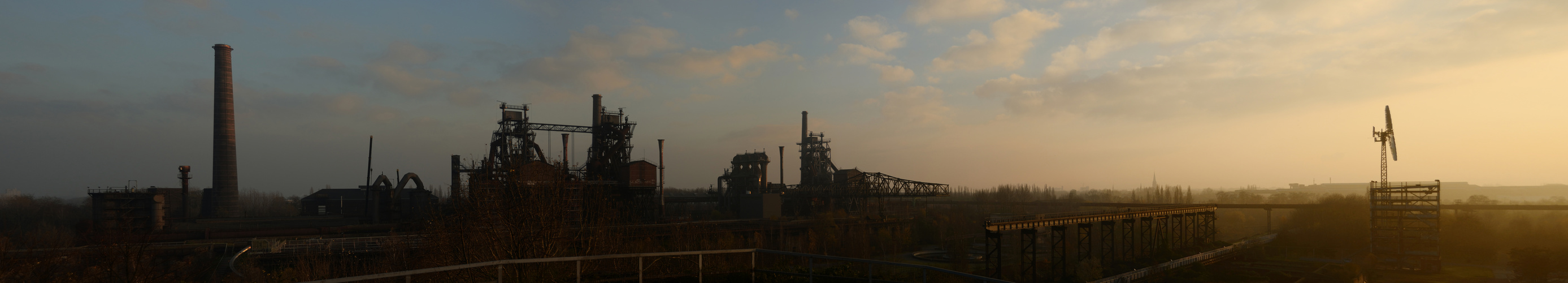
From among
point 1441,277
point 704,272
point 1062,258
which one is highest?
point 704,272

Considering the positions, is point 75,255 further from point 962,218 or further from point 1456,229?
point 1456,229

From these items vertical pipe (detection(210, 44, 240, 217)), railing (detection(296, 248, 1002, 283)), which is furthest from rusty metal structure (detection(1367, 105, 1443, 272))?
vertical pipe (detection(210, 44, 240, 217))

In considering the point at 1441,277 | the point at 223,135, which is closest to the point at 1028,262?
the point at 1441,277

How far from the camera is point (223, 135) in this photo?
194 ft

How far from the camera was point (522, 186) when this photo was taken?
68.9 ft

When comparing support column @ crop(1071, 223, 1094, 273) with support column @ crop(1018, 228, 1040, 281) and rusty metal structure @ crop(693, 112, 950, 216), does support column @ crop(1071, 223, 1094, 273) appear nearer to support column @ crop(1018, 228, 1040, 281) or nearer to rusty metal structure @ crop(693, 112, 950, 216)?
support column @ crop(1018, 228, 1040, 281)

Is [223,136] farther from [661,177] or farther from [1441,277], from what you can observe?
[1441,277]

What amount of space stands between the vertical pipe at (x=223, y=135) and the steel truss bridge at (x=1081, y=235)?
63.6m

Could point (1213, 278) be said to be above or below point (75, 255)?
below

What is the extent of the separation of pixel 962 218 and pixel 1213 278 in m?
38.4

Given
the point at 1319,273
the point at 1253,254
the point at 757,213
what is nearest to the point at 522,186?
the point at 757,213

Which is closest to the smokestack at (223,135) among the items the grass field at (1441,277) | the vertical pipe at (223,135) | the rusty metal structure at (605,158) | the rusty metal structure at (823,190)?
the vertical pipe at (223,135)

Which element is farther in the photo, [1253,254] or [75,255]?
[1253,254]

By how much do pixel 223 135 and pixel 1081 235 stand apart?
76597 mm
